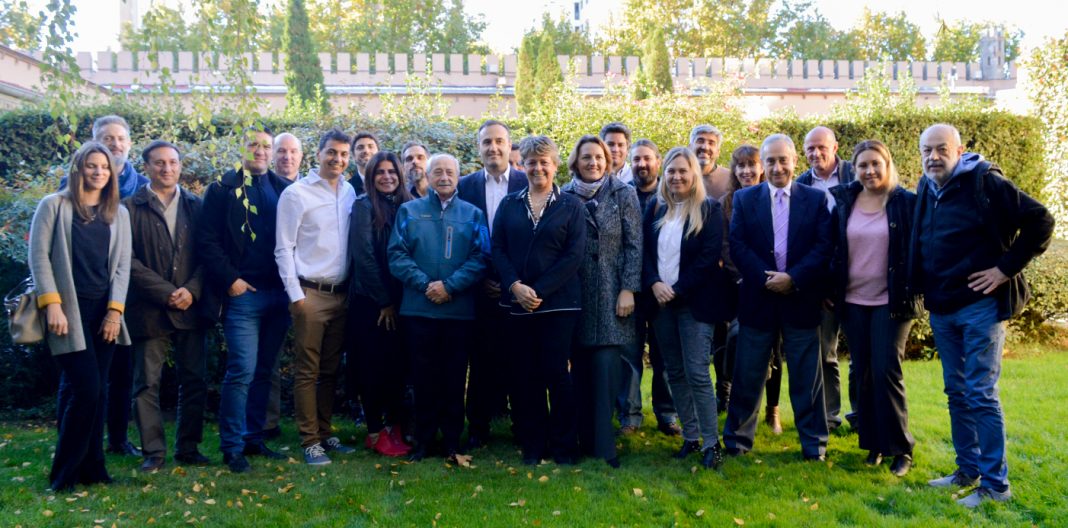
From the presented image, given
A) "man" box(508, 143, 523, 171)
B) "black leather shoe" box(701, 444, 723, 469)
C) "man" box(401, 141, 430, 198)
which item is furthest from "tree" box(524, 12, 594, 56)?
"black leather shoe" box(701, 444, 723, 469)

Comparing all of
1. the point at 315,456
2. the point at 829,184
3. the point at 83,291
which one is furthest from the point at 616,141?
the point at 83,291

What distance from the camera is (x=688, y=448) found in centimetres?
585

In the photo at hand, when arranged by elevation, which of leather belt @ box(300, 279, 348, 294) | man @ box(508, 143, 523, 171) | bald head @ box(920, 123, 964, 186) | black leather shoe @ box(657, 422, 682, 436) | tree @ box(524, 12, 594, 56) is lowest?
black leather shoe @ box(657, 422, 682, 436)

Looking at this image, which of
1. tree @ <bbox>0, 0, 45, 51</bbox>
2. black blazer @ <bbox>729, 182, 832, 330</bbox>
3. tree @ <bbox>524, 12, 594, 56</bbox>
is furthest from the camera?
tree @ <bbox>524, 12, 594, 56</bbox>

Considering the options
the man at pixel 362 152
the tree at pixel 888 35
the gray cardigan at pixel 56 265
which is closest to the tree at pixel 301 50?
the man at pixel 362 152

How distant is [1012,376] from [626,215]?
5.25 meters

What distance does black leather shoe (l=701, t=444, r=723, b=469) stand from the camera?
5.51 m

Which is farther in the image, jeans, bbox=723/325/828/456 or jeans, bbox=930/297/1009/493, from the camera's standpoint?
jeans, bbox=723/325/828/456

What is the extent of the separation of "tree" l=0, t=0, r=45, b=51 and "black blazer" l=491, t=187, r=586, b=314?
3.01 meters

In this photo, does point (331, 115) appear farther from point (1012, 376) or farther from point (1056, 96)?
point (1056, 96)

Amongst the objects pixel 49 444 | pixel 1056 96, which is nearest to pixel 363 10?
pixel 1056 96

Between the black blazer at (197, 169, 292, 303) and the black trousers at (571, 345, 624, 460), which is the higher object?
the black blazer at (197, 169, 292, 303)

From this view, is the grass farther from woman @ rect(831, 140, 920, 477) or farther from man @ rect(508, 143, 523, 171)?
man @ rect(508, 143, 523, 171)

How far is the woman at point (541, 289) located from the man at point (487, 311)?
1.44ft
